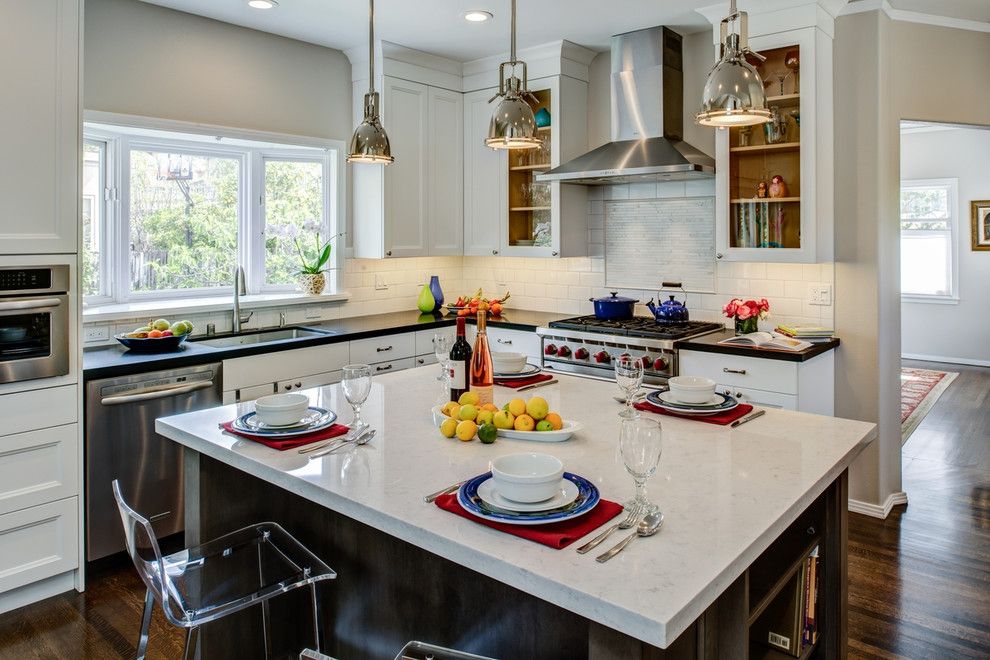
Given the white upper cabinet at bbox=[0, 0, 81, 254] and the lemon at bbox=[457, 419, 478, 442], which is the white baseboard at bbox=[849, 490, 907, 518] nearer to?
the lemon at bbox=[457, 419, 478, 442]

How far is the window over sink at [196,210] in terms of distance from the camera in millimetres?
3875

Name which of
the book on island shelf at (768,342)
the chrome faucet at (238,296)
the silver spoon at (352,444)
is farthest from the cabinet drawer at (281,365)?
the book on island shelf at (768,342)

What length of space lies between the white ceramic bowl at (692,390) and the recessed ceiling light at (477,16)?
102 inches

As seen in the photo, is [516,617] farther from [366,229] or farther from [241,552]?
[366,229]

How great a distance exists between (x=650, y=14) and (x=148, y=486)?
11.8ft

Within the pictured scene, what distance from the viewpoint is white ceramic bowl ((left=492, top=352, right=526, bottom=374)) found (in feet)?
9.03

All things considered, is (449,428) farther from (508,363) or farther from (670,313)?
(670,313)

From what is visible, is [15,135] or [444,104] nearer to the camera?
[15,135]

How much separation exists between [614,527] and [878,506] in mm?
3134

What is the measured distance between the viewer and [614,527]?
142cm

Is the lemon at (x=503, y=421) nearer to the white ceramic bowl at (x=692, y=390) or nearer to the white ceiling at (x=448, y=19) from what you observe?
the white ceramic bowl at (x=692, y=390)

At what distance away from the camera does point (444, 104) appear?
5.07 m

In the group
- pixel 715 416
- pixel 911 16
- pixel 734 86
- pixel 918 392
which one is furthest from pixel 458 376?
pixel 918 392

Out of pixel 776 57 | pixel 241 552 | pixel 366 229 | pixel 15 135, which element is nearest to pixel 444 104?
pixel 366 229
